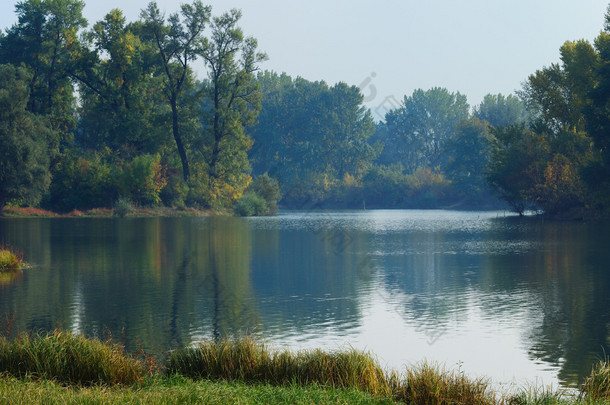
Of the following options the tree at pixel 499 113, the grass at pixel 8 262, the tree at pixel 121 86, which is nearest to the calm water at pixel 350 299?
the grass at pixel 8 262

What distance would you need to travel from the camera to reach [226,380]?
11.7 meters

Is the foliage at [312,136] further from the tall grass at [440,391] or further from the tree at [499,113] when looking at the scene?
the tall grass at [440,391]

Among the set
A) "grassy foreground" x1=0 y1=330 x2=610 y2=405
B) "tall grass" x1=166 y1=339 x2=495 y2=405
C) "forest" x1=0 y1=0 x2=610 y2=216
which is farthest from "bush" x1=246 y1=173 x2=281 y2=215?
"tall grass" x1=166 y1=339 x2=495 y2=405

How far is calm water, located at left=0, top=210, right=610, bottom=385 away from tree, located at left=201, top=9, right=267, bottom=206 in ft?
177

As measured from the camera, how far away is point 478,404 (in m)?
10.3

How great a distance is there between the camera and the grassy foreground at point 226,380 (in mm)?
9797

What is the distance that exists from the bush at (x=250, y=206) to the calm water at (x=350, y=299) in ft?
184

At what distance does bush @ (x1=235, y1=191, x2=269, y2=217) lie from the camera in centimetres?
10000

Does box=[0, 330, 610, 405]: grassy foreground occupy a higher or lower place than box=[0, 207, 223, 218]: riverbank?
lower

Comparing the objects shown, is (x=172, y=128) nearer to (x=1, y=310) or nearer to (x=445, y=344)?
(x=1, y=310)

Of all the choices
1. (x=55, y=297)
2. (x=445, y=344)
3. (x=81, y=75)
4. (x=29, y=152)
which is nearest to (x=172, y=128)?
(x=81, y=75)

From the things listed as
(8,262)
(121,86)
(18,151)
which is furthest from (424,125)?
(8,262)

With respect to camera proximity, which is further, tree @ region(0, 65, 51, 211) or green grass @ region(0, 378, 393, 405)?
tree @ region(0, 65, 51, 211)

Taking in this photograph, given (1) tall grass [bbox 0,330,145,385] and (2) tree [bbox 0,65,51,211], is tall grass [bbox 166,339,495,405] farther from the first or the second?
(2) tree [bbox 0,65,51,211]
